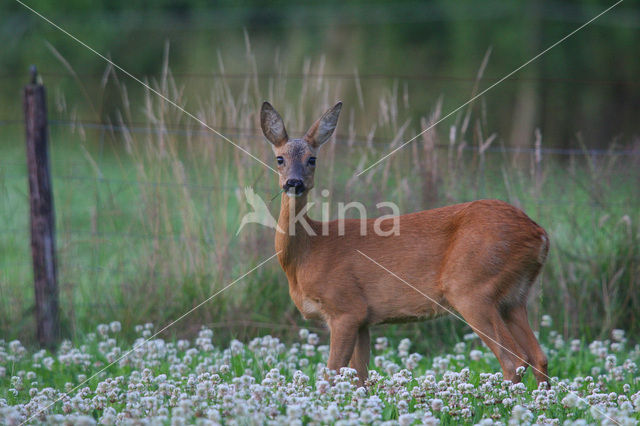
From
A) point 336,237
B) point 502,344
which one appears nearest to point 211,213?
point 336,237

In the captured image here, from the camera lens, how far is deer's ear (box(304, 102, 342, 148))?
519 centimetres

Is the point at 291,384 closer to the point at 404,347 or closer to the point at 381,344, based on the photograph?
the point at 404,347

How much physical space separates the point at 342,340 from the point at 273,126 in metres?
1.30

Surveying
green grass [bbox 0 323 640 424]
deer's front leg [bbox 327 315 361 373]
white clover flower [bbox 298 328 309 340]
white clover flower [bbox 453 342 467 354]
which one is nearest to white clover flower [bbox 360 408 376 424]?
green grass [bbox 0 323 640 424]

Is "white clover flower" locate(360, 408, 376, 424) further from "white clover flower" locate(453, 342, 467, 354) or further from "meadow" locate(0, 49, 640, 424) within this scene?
"white clover flower" locate(453, 342, 467, 354)

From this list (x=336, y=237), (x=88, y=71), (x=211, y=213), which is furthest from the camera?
(x=88, y=71)

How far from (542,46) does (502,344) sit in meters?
11.0

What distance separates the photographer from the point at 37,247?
6.20 m

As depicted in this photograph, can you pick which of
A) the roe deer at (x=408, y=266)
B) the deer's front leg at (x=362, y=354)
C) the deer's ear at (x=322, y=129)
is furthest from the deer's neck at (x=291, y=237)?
the deer's front leg at (x=362, y=354)

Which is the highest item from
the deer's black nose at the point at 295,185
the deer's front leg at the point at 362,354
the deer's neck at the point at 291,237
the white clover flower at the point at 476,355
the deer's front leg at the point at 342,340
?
the deer's black nose at the point at 295,185

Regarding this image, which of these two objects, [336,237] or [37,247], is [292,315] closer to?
[336,237]

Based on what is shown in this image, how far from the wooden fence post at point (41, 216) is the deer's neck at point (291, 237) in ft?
6.16

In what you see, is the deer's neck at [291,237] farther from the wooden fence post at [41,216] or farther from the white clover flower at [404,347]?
the wooden fence post at [41,216]

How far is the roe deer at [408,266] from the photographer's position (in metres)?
4.83
